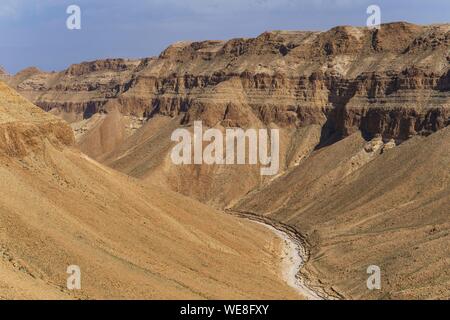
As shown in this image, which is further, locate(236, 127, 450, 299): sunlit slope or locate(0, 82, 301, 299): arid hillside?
locate(236, 127, 450, 299): sunlit slope

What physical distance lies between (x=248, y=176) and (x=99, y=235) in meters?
44.8

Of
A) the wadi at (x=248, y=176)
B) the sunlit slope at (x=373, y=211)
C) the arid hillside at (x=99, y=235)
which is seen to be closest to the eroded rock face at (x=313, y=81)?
the wadi at (x=248, y=176)

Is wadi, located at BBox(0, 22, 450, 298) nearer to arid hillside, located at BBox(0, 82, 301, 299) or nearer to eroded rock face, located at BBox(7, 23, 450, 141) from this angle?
arid hillside, located at BBox(0, 82, 301, 299)

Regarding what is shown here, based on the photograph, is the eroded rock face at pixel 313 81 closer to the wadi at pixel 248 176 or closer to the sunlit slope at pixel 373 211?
the wadi at pixel 248 176

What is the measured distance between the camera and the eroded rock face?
245 ft

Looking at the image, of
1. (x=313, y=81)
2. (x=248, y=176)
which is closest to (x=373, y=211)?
(x=248, y=176)

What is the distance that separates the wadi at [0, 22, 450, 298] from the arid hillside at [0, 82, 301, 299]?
123 millimetres

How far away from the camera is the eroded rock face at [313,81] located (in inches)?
2940

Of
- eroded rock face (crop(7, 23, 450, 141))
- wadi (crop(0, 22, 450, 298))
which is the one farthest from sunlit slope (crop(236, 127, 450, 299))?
eroded rock face (crop(7, 23, 450, 141))

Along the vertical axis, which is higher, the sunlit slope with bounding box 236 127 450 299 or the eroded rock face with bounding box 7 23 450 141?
the eroded rock face with bounding box 7 23 450 141

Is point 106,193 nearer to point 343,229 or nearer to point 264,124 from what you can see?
point 343,229

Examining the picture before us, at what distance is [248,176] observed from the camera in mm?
80438

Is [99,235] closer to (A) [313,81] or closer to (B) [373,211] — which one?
(B) [373,211]

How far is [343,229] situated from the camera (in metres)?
57.2
